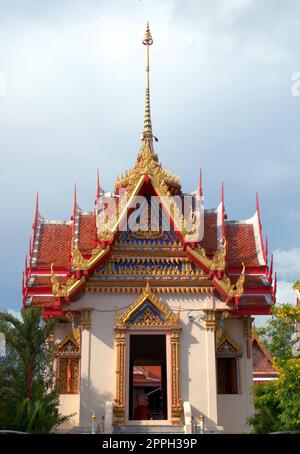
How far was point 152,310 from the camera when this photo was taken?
51.8 feet

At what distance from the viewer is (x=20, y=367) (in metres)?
13.8

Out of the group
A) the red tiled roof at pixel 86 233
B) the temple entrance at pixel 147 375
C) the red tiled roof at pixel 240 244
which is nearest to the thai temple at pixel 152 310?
the red tiled roof at pixel 240 244

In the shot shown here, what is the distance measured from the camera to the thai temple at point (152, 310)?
15281 millimetres

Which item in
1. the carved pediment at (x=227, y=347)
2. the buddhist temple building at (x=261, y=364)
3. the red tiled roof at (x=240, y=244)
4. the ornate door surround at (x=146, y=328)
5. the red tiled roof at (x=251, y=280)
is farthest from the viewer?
the buddhist temple building at (x=261, y=364)

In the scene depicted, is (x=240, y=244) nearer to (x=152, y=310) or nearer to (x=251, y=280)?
(x=251, y=280)

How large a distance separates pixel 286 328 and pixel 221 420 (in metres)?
4.56

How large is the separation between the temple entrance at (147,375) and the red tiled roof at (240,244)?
317cm

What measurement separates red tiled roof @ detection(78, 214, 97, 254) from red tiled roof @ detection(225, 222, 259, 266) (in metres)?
4.11

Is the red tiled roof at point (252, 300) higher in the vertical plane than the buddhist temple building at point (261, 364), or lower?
higher

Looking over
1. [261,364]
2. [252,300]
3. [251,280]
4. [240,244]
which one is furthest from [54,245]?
[261,364]

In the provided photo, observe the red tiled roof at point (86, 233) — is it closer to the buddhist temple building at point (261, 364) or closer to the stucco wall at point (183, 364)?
the stucco wall at point (183, 364)

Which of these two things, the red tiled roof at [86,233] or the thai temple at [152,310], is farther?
the red tiled roof at [86,233]

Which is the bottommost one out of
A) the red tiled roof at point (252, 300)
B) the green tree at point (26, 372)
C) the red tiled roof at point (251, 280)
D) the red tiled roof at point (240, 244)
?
the green tree at point (26, 372)

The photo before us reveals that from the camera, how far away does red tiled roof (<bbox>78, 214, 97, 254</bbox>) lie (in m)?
18.0
